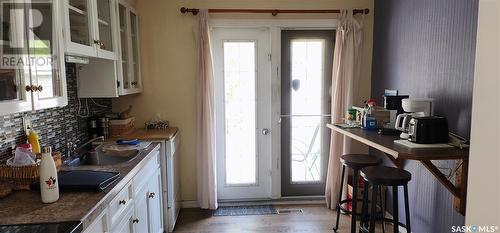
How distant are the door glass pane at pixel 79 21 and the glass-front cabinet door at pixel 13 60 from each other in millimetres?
507

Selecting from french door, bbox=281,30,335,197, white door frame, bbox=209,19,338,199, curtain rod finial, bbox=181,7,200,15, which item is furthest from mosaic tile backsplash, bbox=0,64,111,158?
french door, bbox=281,30,335,197

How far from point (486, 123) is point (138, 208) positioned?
1867 mm

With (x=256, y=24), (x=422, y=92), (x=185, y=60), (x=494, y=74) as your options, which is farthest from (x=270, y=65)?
(x=494, y=74)

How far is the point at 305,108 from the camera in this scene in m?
3.48

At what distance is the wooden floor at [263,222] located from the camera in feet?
9.83

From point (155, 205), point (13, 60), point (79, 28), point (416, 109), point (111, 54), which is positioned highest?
point (79, 28)

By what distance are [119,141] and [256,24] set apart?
1.75 metres

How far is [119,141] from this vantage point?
255cm

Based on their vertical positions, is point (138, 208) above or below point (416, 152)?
below

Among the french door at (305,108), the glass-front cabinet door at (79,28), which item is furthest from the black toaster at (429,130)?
the glass-front cabinet door at (79,28)

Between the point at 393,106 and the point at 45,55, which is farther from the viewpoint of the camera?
the point at 393,106

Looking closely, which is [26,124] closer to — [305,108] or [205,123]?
[205,123]

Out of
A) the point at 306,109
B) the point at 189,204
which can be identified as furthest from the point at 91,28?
the point at 306,109

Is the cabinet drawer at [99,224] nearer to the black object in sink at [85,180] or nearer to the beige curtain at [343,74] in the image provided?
the black object in sink at [85,180]
